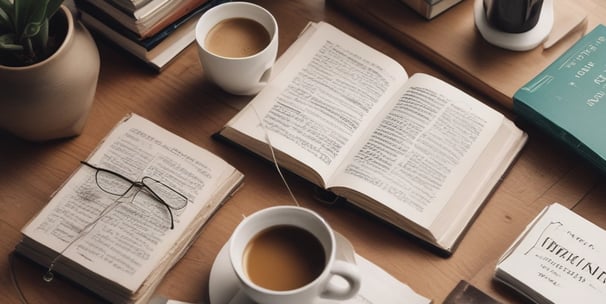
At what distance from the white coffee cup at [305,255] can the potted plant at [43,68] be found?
31cm

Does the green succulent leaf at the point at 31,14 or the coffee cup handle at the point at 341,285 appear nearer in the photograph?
the coffee cup handle at the point at 341,285

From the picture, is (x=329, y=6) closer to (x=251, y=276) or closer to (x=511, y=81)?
(x=511, y=81)

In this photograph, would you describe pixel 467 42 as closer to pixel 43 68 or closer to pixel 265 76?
pixel 265 76

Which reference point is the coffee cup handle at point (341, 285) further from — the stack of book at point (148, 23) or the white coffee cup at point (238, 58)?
the stack of book at point (148, 23)

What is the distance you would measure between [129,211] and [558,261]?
0.52 meters

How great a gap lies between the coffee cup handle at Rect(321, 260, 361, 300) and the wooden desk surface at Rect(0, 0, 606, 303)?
121 mm

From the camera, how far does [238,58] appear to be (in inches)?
42.5

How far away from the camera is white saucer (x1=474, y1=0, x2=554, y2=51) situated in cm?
115

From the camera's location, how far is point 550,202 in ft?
3.40

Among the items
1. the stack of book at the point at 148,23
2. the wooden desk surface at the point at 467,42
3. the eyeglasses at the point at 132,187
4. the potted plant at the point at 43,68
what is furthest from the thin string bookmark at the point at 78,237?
the wooden desk surface at the point at 467,42

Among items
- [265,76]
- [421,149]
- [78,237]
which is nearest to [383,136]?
[421,149]

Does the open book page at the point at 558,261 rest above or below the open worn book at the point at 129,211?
above

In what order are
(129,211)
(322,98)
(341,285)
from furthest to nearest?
(322,98) → (129,211) → (341,285)

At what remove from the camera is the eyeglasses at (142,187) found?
3.32ft
